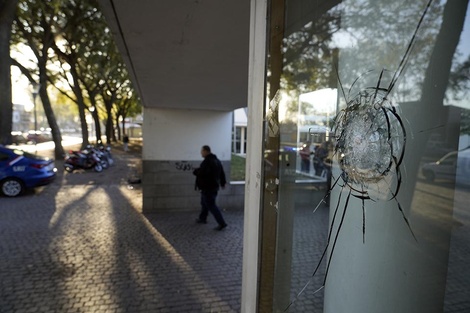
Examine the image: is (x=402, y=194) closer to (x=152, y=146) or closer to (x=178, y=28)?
(x=178, y=28)

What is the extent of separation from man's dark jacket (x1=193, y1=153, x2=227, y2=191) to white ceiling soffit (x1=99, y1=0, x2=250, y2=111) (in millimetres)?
1618

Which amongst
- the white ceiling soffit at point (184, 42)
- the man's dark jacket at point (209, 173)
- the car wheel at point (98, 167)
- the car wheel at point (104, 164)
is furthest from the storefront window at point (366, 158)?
the car wheel at point (104, 164)

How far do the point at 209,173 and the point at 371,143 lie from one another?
582cm

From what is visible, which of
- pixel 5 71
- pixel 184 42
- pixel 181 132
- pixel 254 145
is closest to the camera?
pixel 254 145

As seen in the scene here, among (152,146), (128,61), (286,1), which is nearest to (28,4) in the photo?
(152,146)

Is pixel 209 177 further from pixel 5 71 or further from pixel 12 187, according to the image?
pixel 5 71

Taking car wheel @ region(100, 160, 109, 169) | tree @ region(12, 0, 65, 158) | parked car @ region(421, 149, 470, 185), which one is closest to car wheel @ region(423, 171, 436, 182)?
parked car @ region(421, 149, 470, 185)

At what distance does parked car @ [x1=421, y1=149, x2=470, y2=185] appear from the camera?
33.8 inches

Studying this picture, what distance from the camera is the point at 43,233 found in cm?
664

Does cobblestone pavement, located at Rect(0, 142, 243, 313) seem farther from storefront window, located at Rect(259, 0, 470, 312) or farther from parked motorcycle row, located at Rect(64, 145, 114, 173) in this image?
parked motorcycle row, located at Rect(64, 145, 114, 173)

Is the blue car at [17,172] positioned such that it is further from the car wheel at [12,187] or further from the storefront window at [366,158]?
the storefront window at [366,158]

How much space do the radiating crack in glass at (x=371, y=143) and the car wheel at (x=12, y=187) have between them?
1163 cm

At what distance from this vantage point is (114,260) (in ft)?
17.1

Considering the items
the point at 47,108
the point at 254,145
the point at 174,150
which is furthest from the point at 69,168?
the point at 254,145
